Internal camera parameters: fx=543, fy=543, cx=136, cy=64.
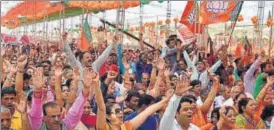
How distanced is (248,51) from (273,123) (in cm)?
611

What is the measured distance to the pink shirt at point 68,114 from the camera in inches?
140

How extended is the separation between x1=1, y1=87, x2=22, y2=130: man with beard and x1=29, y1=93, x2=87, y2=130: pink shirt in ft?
0.64

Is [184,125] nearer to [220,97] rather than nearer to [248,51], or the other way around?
[220,97]

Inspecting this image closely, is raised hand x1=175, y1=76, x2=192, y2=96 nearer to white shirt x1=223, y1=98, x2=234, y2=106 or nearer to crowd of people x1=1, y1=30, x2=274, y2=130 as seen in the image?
crowd of people x1=1, y1=30, x2=274, y2=130

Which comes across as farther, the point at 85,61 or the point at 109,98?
the point at 85,61

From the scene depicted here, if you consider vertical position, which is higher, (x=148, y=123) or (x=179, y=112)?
(x=179, y=112)

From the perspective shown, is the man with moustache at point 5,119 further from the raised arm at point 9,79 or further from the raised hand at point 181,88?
the raised hand at point 181,88

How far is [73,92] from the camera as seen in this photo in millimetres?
4633

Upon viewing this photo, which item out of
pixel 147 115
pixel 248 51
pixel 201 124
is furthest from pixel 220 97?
pixel 248 51

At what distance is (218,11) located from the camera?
9.77m

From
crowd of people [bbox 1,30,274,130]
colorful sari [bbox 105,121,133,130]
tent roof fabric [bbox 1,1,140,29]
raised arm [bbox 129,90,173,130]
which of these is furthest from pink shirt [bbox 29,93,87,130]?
tent roof fabric [bbox 1,1,140,29]

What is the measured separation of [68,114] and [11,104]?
1.38ft

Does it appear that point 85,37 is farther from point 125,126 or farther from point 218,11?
point 125,126

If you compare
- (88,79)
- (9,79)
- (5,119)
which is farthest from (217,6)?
(5,119)
